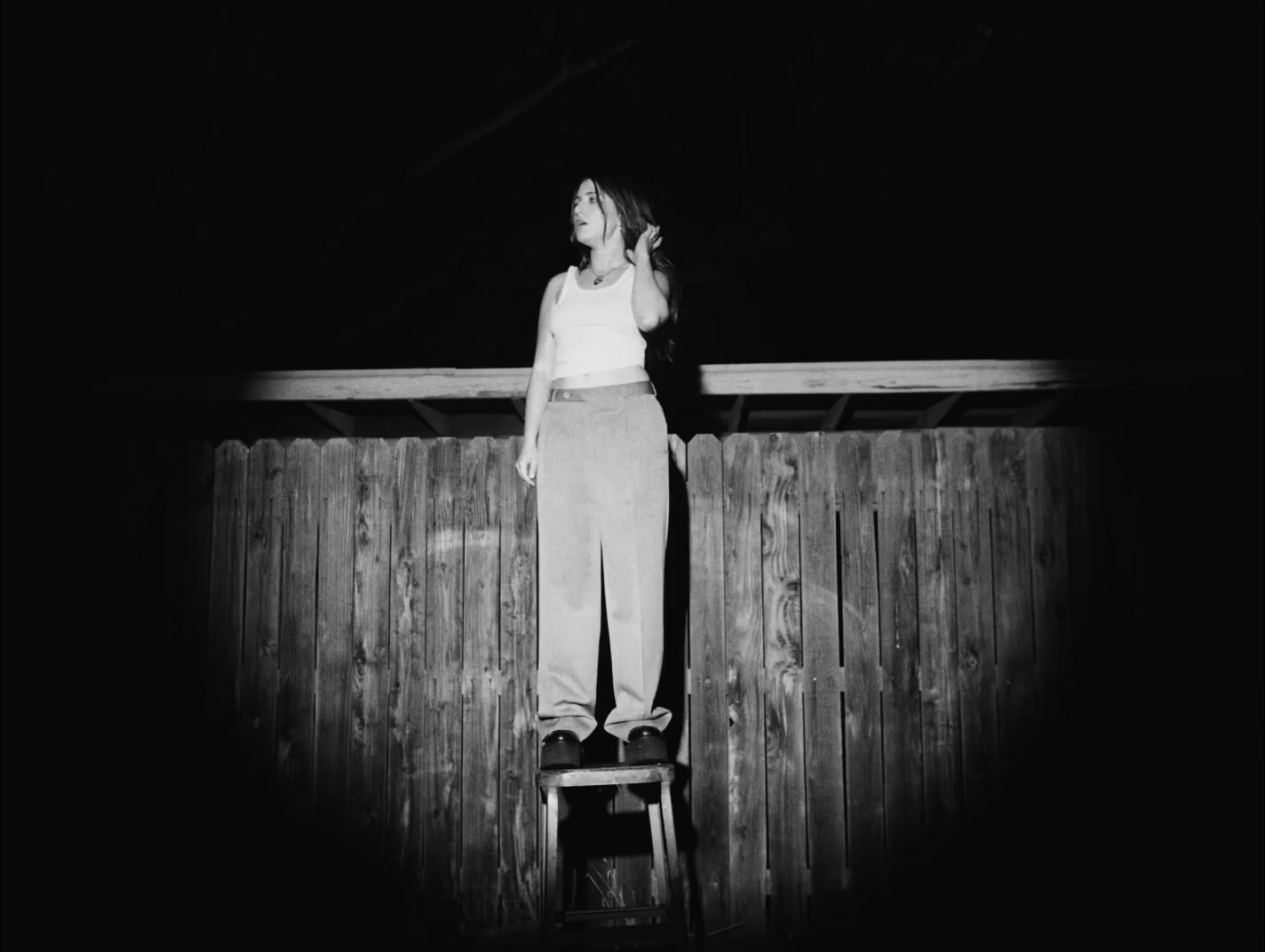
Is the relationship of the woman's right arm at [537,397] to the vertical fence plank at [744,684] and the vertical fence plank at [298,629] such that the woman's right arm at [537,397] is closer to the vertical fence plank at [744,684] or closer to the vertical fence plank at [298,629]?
the vertical fence plank at [744,684]

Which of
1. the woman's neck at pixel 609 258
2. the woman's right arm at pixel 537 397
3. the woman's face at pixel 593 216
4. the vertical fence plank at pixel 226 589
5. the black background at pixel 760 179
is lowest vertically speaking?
the vertical fence plank at pixel 226 589

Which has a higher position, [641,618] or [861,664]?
[641,618]

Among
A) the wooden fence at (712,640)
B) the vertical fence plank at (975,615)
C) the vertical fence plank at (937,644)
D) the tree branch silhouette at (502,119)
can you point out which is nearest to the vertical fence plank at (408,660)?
the wooden fence at (712,640)

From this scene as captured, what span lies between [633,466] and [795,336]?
8510 millimetres

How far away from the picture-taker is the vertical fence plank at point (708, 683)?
158 inches

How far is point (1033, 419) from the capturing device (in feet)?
15.3

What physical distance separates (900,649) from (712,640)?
2.73 ft

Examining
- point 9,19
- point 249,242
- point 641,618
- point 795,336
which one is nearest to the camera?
point 641,618

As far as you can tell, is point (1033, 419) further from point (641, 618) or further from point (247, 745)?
point (247, 745)

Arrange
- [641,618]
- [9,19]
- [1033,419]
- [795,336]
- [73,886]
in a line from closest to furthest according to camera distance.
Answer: [641,618] < [73,886] < [1033,419] < [9,19] < [795,336]

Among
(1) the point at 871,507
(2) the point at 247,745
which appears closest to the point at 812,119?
(1) the point at 871,507

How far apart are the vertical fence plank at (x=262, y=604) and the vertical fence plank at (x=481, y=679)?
842mm

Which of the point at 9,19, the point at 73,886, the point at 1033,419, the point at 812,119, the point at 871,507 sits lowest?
the point at 73,886

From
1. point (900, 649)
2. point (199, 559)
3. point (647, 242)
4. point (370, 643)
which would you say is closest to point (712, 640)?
point (900, 649)
